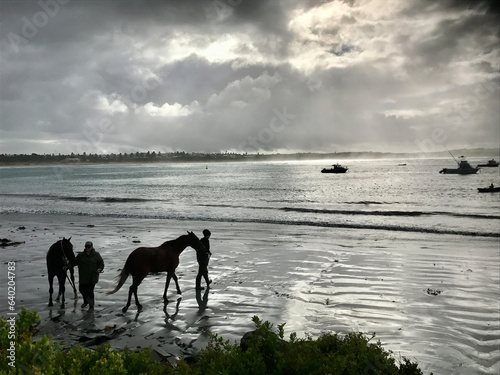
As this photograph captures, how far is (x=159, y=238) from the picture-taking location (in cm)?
2420

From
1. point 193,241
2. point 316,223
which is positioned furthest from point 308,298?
point 316,223

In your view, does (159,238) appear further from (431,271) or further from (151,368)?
(151,368)

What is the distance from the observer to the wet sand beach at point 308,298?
360 inches

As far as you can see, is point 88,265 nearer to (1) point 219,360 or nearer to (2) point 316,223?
(1) point 219,360

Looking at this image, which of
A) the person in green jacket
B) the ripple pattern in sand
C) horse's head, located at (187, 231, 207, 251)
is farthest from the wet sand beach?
horse's head, located at (187, 231, 207, 251)

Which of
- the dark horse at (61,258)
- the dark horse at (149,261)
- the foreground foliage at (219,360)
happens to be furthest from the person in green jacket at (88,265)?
the foreground foliage at (219,360)

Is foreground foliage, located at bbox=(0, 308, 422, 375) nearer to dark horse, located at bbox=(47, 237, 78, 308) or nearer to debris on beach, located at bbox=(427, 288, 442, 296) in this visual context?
dark horse, located at bbox=(47, 237, 78, 308)

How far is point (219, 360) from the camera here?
4.70 metres

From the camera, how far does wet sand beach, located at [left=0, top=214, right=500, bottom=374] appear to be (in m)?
9.15

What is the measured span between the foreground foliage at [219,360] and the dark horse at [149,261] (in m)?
5.95

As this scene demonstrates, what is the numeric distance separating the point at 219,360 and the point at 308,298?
8.05 m

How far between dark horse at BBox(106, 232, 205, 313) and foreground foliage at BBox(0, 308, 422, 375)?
234 inches

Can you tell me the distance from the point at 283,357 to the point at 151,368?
158 centimetres

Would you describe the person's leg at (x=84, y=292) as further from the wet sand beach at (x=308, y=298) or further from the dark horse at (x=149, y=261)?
the dark horse at (x=149, y=261)
